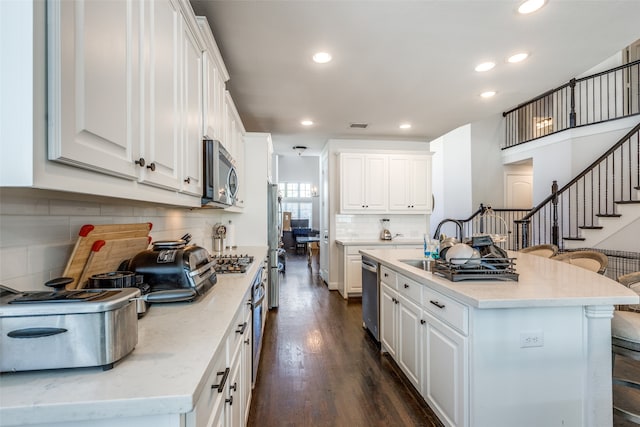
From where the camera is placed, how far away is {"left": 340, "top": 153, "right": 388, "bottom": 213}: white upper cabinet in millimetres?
5082

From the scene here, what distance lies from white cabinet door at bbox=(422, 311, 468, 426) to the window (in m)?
10.2

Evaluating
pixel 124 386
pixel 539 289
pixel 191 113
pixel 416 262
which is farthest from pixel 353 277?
pixel 124 386

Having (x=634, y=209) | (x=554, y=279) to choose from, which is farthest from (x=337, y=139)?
(x=634, y=209)

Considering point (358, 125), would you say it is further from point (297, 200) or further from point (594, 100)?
point (297, 200)

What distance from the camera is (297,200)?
12016 mm

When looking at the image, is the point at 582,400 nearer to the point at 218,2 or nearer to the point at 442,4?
the point at 442,4

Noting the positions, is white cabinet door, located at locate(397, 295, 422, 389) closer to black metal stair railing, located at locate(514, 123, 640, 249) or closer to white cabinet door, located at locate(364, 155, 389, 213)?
white cabinet door, located at locate(364, 155, 389, 213)

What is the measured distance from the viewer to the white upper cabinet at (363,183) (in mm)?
5082

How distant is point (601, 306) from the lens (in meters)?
1.49

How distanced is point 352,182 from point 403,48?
8.92 ft

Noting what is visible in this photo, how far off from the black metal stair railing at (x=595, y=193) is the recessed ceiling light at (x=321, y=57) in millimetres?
4152

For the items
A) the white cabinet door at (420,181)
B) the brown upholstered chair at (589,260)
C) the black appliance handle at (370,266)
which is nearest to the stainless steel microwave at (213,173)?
the black appliance handle at (370,266)

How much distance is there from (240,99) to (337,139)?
2.14 meters

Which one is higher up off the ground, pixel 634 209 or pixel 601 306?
pixel 634 209
